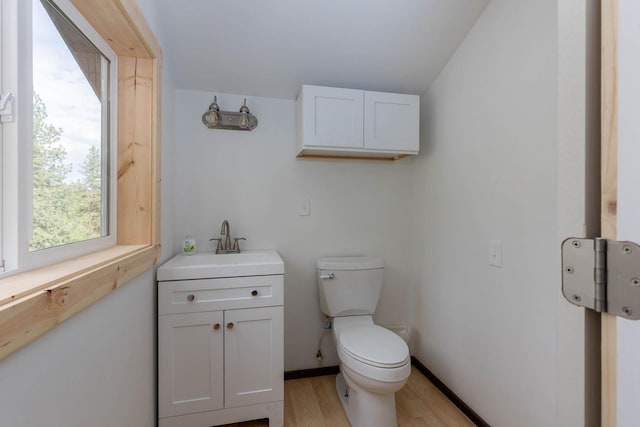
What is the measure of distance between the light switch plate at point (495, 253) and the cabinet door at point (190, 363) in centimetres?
143

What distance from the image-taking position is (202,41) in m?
1.56

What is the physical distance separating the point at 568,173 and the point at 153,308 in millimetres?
1620

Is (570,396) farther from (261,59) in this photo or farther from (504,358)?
(261,59)

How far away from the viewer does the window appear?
0.70 metres

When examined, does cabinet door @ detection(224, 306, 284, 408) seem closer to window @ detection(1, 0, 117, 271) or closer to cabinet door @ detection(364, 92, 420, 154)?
window @ detection(1, 0, 117, 271)

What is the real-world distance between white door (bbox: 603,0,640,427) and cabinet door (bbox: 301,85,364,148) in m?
1.42

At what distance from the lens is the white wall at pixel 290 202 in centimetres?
184

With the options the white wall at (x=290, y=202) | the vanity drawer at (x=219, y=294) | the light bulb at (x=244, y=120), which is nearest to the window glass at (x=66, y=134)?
the vanity drawer at (x=219, y=294)

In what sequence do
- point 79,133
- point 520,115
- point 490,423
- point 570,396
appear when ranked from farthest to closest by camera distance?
1. point 490,423
2. point 520,115
3. point 79,133
4. point 570,396

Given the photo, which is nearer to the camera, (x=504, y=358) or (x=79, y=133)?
(x=79, y=133)

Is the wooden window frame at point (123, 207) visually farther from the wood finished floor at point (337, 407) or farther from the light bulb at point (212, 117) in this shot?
the wood finished floor at point (337, 407)

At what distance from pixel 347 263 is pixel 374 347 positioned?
0.55m

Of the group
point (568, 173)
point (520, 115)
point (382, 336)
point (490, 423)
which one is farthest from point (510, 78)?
point (490, 423)

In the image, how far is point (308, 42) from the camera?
1.61 m
